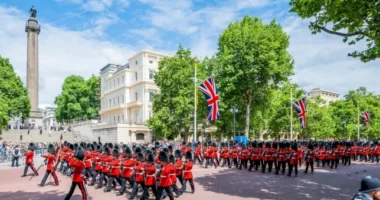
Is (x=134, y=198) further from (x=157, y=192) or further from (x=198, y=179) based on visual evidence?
(x=198, y=179)

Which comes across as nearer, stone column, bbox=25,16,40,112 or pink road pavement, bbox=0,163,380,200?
pink road pavement, bbox=0,163,380,200

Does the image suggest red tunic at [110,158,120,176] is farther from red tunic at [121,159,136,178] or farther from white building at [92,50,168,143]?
white building at [92,50,168,143]

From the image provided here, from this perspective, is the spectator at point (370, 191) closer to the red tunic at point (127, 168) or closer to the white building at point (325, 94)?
the red tunic at point (127, 168)

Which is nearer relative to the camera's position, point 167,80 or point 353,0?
point 353,0

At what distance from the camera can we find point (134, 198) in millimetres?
11336

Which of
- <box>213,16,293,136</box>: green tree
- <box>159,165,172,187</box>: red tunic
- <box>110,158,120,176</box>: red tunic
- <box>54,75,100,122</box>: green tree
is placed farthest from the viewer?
<box>54,75,100,122</box>: green tree

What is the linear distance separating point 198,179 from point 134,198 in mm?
4906

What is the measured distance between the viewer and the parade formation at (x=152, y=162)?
10.3 metres

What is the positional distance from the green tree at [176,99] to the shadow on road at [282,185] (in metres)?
18.1

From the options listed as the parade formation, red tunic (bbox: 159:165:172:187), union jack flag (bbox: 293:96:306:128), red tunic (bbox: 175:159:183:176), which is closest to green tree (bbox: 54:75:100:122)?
union jack flag (bbox: 293:96:306:128)

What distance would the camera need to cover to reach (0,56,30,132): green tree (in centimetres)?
4293

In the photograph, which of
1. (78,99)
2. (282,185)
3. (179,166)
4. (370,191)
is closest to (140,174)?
(179,166)

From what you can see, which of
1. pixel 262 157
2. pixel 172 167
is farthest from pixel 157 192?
pixel 262 157

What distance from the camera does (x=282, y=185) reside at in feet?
45.2
